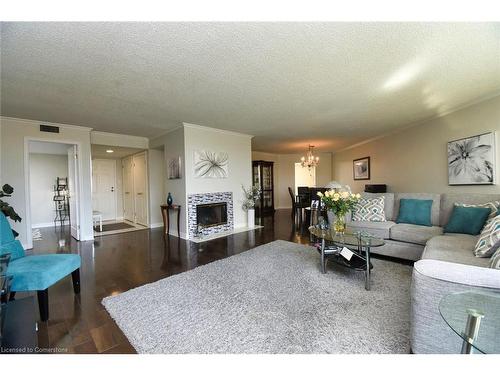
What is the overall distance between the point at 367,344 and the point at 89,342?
193cm

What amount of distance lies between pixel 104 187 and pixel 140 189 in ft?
5.04

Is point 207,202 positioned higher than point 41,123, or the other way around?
point 41,123

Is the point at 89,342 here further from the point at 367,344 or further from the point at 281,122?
the point at 281,122

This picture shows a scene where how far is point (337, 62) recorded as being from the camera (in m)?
2.18

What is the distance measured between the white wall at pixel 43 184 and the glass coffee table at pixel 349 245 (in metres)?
7.80

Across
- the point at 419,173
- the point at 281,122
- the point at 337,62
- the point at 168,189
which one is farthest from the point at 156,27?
the point at 419,173

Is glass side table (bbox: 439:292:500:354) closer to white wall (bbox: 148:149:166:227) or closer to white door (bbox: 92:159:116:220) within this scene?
white wall (bbox: 148:149:166:227)

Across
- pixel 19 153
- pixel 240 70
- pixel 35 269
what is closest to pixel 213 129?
pixel 240 70

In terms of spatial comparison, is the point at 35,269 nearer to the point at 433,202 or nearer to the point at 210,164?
the point at 210,164

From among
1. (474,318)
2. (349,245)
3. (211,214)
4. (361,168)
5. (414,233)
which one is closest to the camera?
(474,318)

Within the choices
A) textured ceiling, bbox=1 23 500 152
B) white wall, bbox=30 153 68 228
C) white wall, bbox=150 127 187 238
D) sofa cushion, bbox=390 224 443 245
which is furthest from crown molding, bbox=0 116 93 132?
sofa cushion, bbox=390 224 443 245

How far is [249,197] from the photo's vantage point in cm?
557

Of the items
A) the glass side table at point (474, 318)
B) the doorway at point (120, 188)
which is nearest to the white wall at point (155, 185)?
the doorway at point (120, 188)

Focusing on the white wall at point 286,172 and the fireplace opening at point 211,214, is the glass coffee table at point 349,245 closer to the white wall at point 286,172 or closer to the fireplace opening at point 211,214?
the fireplace opening at point 211,214
